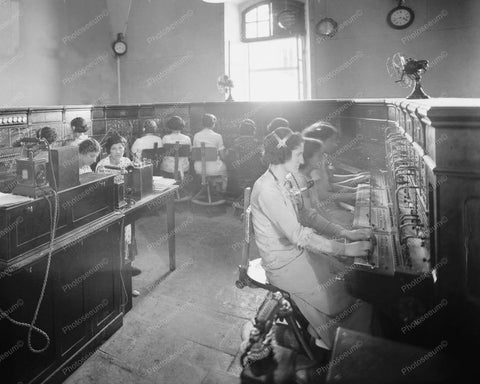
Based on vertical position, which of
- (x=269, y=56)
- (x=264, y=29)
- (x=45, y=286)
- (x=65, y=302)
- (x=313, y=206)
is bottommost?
(x=65, y=302)

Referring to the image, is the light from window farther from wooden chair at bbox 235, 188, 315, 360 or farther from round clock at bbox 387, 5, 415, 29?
wooden chair at bbox 235, 188, 315, 360

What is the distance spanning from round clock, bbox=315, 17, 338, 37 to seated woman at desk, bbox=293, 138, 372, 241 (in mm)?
4707

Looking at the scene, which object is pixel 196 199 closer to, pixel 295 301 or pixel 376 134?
pixel 376 134

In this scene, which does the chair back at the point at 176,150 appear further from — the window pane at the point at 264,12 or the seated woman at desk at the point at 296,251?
the window pane at the point at 264,12

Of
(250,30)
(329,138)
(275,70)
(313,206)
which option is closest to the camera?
(313,206)

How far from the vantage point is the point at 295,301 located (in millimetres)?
2287

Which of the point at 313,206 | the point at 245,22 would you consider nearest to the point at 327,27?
the point at 245,22

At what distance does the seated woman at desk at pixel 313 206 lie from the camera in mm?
2373

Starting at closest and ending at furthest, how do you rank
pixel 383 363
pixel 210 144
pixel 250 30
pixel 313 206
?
1. pixel 383 363
2. pixel 313 206
3. pixel 210 144
4. pixel 250 30

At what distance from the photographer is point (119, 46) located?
950 cm

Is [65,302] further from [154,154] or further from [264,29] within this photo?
[264,29]

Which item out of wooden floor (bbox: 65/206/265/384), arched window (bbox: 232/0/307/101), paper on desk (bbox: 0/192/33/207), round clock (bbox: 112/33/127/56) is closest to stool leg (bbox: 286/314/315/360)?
wooden floor (bbox: 65/206/265/384)

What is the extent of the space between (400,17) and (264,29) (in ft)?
10.3

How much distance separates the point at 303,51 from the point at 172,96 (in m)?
3.37
